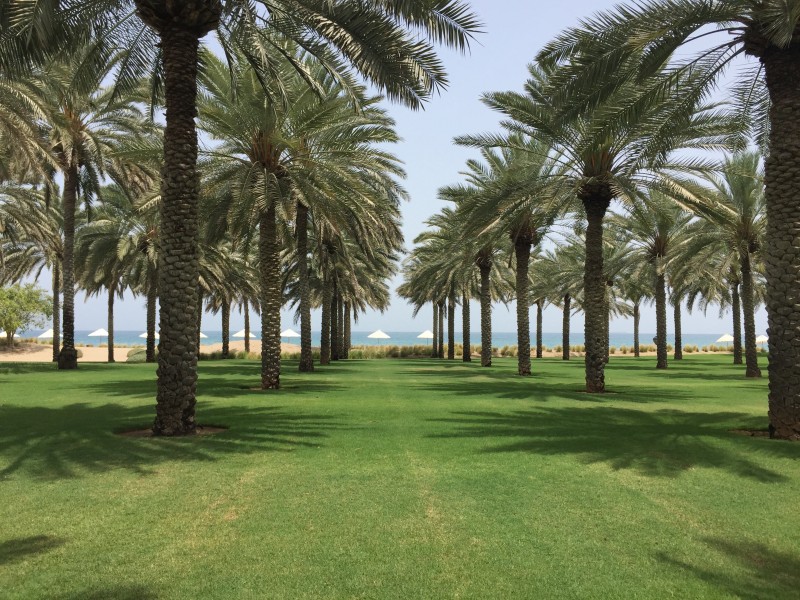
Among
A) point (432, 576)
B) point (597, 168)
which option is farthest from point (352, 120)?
point (432, 576)

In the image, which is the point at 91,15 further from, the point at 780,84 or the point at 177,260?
the point at 780,84

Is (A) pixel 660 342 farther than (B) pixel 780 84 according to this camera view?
Yes

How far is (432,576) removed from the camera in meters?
4.27

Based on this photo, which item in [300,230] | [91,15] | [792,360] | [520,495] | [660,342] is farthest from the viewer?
[660,342]

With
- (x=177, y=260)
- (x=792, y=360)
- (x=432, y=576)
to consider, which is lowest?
(x=432, y=576)

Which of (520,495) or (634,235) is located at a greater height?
(634,235)

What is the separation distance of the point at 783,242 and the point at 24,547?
10369mm

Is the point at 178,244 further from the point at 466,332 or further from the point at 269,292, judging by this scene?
the point at 466,332

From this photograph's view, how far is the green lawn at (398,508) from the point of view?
421 cm

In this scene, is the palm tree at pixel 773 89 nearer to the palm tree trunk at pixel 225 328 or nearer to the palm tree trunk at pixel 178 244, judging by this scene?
the palm tree trunk at pixel 178 244

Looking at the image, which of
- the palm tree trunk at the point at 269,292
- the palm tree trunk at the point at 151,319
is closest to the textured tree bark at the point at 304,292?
the palm tree trunk at the point at 269,292

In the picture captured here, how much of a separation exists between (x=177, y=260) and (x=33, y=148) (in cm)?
1045

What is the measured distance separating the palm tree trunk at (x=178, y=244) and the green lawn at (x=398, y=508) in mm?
904

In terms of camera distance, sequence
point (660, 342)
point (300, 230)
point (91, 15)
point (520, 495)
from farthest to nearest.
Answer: point (660, 342) → point (300, 230) → point (91, 15) → point (520, 495)
